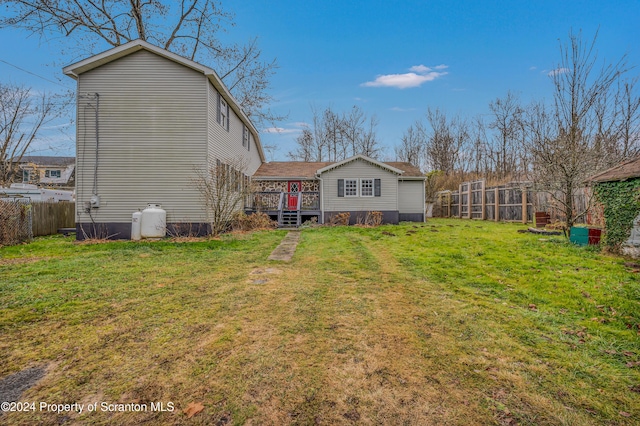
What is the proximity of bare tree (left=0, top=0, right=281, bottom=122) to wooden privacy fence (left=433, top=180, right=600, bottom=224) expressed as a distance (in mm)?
15271

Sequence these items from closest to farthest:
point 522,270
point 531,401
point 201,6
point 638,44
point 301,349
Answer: point 531,401
point 301,349
point 522,270
point 638,44
point 201,6

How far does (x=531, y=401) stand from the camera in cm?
211

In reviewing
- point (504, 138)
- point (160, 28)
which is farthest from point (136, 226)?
point (504, 138)

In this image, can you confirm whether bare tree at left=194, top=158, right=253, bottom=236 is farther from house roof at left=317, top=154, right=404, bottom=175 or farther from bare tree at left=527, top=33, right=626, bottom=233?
bare tree at left=527, top=33, right=626, bottom=233

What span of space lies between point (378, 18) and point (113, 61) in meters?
14.3

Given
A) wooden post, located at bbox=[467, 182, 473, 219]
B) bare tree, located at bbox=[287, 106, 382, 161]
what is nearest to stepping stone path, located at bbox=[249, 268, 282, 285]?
wooden post, located at bbox=[467, 182, 473, 219]

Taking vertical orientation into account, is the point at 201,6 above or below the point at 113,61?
above

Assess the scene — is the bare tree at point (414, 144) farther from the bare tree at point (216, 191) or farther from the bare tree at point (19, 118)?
the bare tree at point (19, 118)

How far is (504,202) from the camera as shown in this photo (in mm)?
16375

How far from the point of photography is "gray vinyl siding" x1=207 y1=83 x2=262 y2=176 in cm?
1100

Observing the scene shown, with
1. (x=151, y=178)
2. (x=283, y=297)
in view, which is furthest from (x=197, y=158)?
(x=283, y=297)

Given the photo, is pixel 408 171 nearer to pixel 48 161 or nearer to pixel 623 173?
pixel 623 173

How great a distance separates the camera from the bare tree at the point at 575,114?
320 inches

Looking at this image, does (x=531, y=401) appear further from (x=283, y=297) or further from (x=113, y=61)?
(x=113, y=61)
